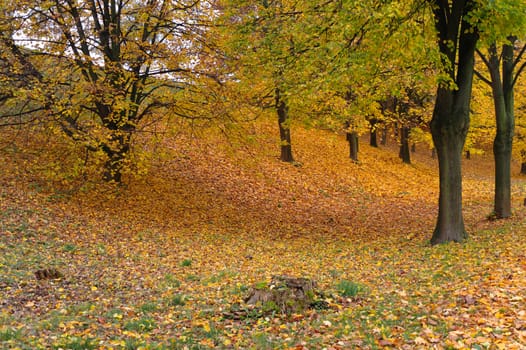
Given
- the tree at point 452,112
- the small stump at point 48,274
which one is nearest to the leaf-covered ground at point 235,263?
the small stump at point 48,274

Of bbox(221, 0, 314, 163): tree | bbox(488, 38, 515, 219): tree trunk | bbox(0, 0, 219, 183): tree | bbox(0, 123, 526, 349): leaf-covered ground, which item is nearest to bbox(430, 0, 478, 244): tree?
bbox(0, 123, 526, 349): leaf-covered ground

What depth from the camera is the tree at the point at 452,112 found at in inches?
407

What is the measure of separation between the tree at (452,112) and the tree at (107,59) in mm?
6936

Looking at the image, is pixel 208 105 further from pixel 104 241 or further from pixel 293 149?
pixel 293 149

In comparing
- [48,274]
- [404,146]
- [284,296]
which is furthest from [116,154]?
[404,146]

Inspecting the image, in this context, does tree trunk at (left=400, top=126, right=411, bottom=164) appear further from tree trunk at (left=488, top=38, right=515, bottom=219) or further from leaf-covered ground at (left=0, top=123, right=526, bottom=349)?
tree trunk at (left=488, top=38, right=515, bottom=219)

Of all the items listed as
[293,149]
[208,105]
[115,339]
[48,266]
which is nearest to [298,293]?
[115,339]

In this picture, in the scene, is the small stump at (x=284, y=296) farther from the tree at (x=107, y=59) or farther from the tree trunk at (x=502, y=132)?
the tree trunk at (x=502, y=132)

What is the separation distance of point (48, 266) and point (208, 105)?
733 cm

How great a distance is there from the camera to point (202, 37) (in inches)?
583

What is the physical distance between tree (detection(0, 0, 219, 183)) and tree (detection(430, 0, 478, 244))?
6936 mm

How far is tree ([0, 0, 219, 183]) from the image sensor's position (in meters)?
12.8

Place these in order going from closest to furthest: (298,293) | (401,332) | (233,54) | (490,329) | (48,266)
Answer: (490,329) < (401,332) < (298,293) < (48,266) < (233,54)

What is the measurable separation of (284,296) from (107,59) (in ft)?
33.0
